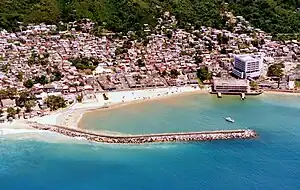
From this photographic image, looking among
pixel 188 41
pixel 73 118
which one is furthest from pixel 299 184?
pixel 188 41

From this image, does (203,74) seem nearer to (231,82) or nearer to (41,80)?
(231,82)

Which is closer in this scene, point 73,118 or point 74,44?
point 73,118

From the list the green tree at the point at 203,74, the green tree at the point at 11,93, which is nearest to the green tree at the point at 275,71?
the green tree at the point at 203,74

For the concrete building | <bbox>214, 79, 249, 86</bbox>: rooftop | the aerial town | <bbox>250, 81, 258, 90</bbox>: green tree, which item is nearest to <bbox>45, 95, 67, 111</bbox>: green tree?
the aerial town

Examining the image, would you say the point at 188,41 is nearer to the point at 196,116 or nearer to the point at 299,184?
the point at 196,116

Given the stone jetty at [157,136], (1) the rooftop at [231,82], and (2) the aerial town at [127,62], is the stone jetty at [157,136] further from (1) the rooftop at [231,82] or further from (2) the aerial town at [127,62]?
(1) the rooftop at [231,82]

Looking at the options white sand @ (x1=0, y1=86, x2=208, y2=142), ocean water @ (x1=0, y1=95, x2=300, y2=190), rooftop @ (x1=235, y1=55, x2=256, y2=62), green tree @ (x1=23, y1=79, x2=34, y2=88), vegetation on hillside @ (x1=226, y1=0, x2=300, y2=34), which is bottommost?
ocean water @ (x1=0, y1=95, x2=300, y2=190)

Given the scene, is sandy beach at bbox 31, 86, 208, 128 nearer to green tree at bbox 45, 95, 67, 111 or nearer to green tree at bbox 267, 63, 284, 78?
green tree at bbox 45, 95, 67, 111
